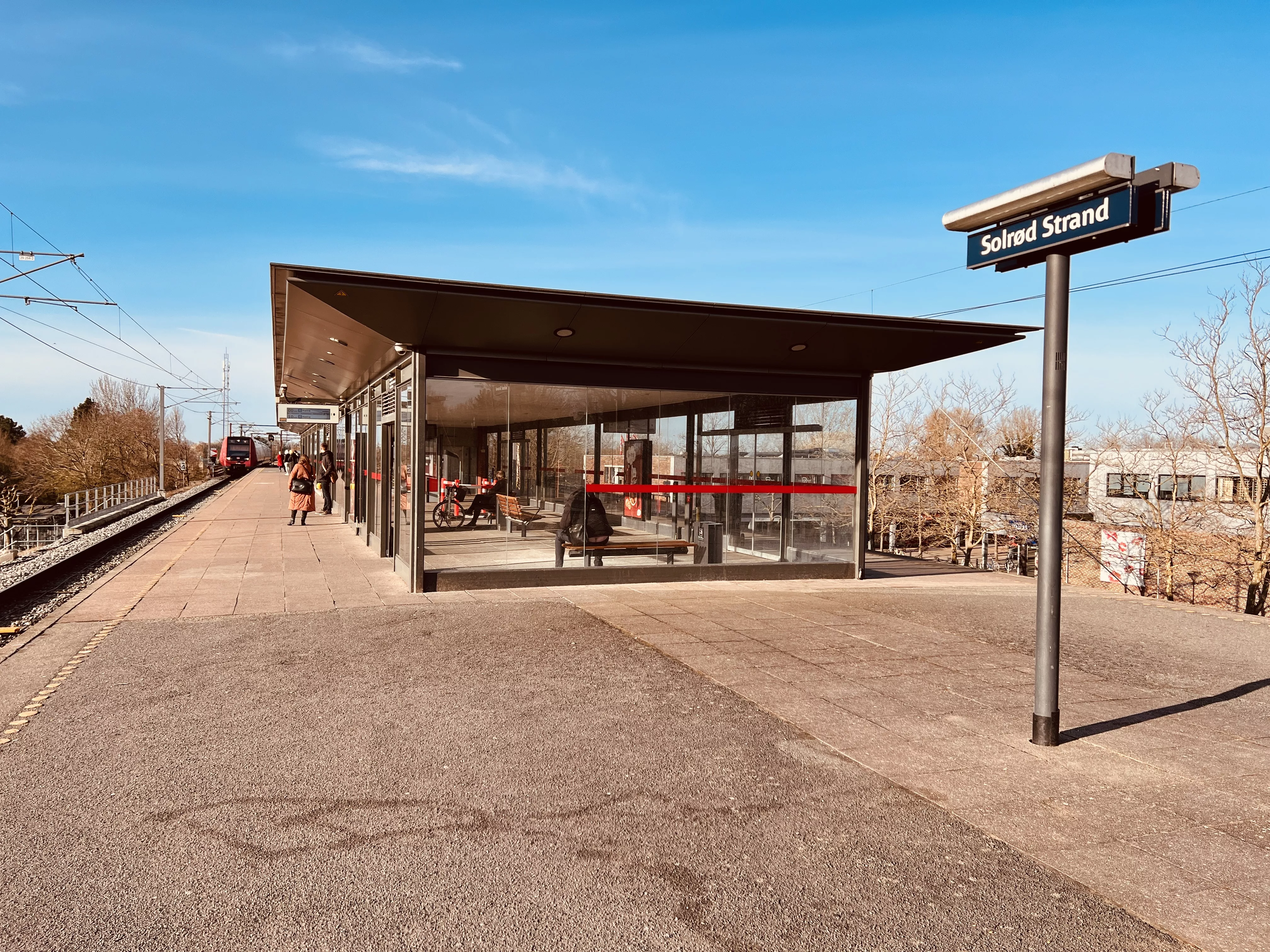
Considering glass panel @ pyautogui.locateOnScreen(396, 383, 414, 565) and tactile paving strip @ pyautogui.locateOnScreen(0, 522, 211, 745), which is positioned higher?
glass panel @ pyautogui.locateOnScreen(396, 383, 414, 565)

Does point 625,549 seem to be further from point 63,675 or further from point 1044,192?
point 1044,192

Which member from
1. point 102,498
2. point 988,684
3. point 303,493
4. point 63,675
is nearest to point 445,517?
point 63,675

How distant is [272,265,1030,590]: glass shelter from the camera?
9812mm

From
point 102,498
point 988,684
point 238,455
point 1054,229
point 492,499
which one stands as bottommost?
point 988,684

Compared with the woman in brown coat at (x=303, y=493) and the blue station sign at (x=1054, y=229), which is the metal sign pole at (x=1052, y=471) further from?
the woman in brown coat at (x=303, y=493)

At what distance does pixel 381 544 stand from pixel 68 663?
23.4 feet

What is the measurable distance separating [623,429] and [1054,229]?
6.67 metres

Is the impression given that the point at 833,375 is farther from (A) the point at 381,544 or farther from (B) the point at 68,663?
(B) the point at 68,663

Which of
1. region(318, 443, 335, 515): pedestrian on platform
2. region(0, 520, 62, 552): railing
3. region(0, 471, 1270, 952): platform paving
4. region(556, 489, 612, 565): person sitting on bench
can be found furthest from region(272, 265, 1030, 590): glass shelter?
region(318, 443, 335, 515): pedestrian on platform

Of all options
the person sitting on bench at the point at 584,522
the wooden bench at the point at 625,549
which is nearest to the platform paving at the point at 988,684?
the wooden bench at the point at 625,549

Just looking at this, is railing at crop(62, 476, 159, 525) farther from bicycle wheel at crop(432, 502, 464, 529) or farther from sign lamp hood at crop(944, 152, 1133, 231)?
sign lamp hood at crop(944, 152, 1133, 231)

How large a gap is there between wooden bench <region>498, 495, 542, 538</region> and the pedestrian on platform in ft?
47.7

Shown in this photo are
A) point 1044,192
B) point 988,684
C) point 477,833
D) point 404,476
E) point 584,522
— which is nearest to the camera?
point 477,833

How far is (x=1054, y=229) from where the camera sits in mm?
4605
